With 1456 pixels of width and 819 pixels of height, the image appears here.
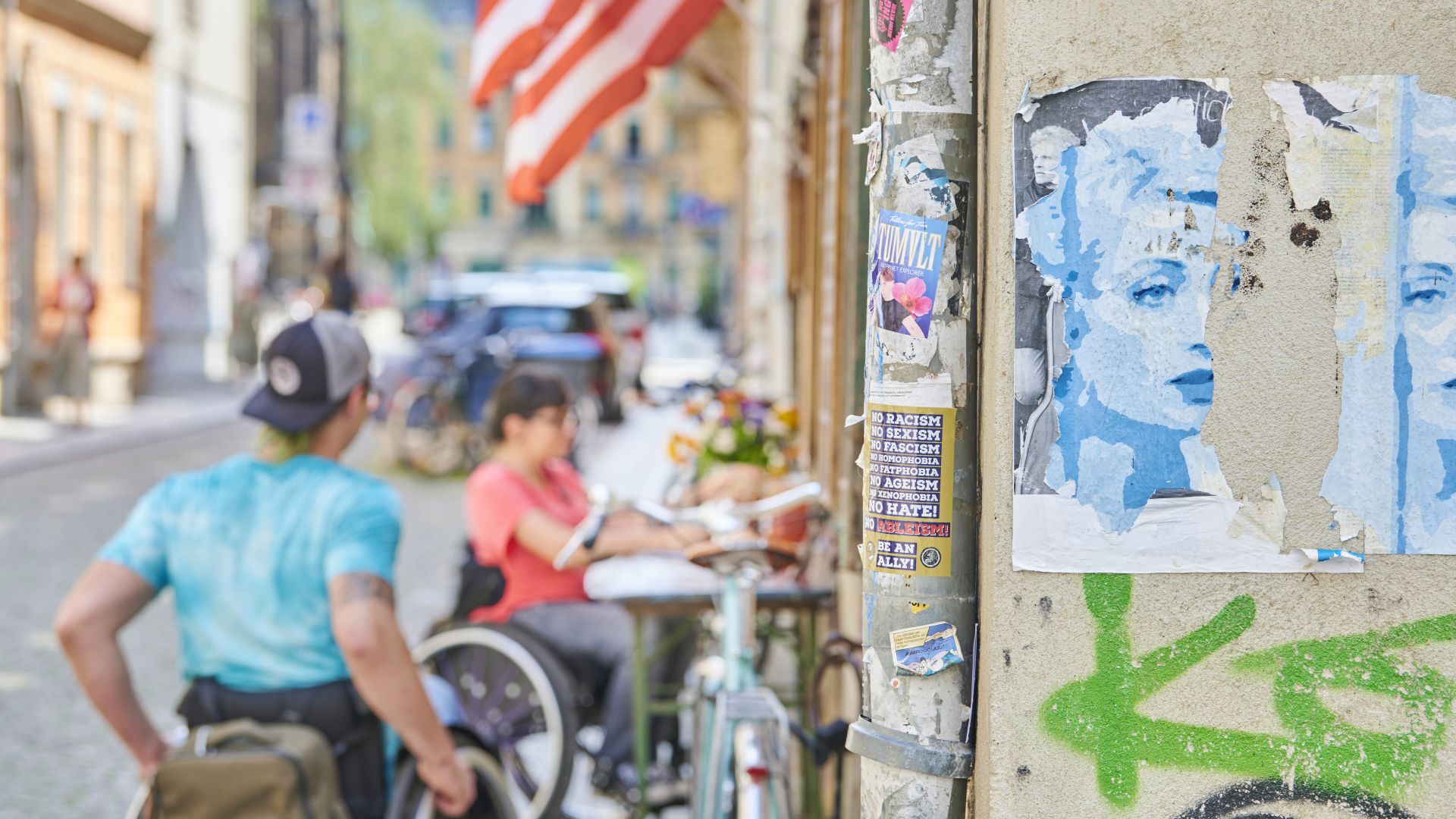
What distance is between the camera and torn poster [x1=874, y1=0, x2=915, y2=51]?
2.24 m

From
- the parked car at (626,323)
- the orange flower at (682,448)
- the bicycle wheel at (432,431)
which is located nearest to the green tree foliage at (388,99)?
the parked car at (626,323)

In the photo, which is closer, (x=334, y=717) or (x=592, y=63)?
(x=334, y=717)

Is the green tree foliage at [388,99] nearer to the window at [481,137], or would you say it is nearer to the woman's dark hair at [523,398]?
the window at [481,137]

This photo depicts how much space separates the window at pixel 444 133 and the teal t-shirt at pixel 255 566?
81.6 metres

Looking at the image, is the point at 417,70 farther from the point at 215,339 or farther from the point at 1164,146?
the point at 1164,146

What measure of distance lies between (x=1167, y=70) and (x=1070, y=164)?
18 centimetres

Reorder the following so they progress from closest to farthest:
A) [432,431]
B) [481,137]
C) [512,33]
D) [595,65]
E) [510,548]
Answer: [510,548], [512,33], [595,65], [432,431], [481,137]

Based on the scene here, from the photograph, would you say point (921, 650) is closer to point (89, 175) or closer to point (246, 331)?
point (89, 175)

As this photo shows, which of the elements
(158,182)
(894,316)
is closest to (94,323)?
(158,182)

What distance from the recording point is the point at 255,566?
3279mm

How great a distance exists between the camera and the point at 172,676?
7219 millimetres

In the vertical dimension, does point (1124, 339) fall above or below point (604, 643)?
above

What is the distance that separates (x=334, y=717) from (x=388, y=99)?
160ft

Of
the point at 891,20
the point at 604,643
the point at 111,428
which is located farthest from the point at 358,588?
the point at 111,428
